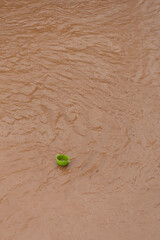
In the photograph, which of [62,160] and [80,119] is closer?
[62,160]

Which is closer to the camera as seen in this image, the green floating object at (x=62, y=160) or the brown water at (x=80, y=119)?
the brown water at (x=80, y=119)

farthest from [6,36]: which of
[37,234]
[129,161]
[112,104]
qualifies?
[37,234]

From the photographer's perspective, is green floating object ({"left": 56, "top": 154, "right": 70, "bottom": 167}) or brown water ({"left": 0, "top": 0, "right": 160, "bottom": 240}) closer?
brown water ({"left": 0, "top": 0, "right": 160, "bottom": 240})

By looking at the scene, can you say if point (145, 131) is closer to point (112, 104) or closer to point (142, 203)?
point (112, 104)
